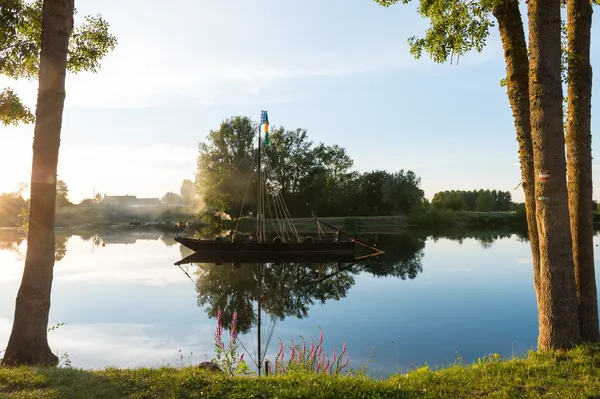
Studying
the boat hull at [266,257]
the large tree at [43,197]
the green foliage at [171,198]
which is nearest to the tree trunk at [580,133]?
the large tree at [43,197]

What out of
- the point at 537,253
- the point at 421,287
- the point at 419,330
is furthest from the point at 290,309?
the point at 537,253

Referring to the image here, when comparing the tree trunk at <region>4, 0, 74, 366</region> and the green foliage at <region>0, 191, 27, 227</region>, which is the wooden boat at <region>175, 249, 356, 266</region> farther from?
the green foliage at <region>0, 191, 27, 227</region>

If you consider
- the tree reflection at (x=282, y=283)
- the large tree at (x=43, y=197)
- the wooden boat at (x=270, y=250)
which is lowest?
the tree reflection at (x=282, y=283)

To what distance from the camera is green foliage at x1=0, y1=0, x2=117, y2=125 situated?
9.46 m

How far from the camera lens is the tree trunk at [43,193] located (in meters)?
6.74

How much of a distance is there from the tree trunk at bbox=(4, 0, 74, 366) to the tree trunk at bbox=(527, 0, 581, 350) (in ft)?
23.7

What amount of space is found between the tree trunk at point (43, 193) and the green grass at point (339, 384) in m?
1.12

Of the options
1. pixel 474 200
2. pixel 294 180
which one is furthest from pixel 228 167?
pixel 474 200

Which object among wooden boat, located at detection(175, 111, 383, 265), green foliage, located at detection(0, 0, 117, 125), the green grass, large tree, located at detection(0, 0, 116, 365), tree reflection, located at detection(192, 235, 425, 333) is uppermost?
green foliage, located at detection(0, 0, 117, 125)

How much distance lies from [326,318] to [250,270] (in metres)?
10.9

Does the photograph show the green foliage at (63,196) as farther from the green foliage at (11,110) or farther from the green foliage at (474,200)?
the green foliage at (11,110)

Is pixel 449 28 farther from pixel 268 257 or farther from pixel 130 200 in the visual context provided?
pixel 130 200

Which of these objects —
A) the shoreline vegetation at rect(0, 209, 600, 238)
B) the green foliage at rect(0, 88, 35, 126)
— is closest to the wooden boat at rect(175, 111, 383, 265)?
the green foliage at rect(0, 88, 35, 126)

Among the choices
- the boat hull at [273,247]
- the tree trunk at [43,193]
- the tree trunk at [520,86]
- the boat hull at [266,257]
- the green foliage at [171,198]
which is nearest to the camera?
the tree trunk at [520,86]
